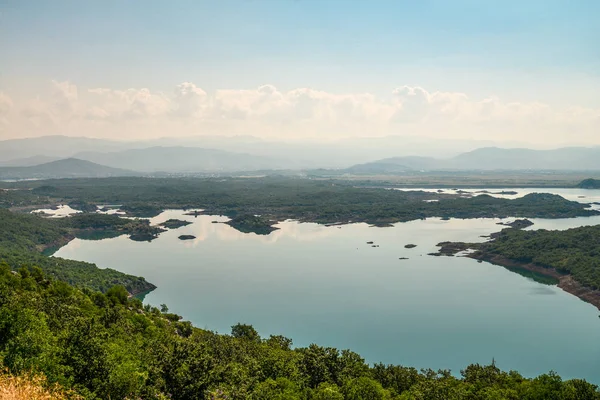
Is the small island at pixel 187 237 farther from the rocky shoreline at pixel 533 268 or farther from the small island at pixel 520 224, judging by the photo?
the small island at pixel 520 224

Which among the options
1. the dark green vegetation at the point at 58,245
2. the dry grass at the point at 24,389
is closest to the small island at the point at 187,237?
the dark green vegetation at the point at 58,245

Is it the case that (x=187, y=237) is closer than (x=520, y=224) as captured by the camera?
Yes

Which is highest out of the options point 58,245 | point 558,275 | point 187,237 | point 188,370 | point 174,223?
point 188,370

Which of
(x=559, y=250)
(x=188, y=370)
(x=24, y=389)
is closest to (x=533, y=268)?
(x=559, y=250)

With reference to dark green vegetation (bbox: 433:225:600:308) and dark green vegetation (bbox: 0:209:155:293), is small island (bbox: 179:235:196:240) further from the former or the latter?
dark green vegetation (bbox: 433:225:600:308)

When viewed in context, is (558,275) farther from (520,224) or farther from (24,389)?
(24,389)

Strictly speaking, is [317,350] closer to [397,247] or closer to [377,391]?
[377,391]
